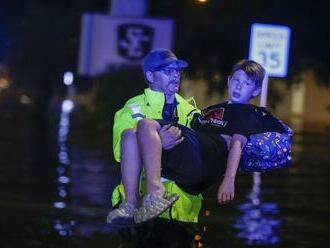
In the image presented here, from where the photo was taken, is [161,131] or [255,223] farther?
[255,223]

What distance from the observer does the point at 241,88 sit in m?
4.76

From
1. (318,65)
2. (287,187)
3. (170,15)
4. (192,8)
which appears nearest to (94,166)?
(287,187)

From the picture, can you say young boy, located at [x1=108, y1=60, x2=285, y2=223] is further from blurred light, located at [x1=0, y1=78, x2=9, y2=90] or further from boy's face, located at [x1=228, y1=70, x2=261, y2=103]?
blurred light, located at [x1=0, y1=78, x2=9, y2=90]

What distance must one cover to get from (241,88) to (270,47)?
6.68m

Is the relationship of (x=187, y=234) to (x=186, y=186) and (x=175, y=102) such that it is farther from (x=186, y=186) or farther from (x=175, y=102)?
(x=175, y=102)

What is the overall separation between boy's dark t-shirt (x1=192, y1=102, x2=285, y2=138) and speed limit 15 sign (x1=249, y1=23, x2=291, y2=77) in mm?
6357

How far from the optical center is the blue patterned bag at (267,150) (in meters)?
4.51

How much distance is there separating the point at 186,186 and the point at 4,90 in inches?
2213

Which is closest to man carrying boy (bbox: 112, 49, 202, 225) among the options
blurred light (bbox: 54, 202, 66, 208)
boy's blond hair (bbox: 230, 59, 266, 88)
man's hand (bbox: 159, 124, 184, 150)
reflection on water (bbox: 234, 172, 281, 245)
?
man's hand (bbox: 159, 124, 184, 150)

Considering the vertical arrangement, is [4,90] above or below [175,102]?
below

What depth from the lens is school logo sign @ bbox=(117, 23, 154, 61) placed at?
26953 millimetres

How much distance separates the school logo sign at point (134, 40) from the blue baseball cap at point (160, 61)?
22.2 metres

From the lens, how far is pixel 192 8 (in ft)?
87.0

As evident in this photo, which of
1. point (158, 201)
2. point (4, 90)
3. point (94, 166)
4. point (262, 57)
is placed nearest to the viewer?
point (158, 201)
